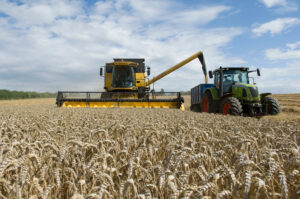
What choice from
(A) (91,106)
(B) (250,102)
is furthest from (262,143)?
(A) (91,106)

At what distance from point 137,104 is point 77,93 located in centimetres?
344

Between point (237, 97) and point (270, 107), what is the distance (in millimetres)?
1303

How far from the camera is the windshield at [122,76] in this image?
1486cm

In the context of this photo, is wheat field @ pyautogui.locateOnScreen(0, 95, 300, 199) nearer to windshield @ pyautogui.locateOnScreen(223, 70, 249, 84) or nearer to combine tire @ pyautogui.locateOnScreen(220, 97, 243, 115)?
combine tire @ pyautogui.locateOnScreen(220, 97, 243, 115)

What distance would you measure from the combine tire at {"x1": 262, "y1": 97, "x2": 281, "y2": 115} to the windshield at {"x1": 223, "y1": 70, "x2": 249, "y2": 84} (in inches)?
70.3

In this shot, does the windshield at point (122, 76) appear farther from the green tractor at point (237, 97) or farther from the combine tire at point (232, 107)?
the combine tire at point (232, 107)

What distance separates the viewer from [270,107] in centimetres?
1010

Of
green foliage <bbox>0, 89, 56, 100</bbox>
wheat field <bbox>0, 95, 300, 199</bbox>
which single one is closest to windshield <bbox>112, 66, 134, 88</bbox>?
wheat field <bbox>0, 95, 300, 199</bbox>

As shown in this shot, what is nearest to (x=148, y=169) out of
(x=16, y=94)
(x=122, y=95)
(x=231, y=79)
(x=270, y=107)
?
(x=270, y=107)

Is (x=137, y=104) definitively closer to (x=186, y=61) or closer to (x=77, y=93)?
(x=77, y=93)

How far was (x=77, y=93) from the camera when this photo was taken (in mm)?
14359

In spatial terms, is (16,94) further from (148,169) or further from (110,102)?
(148,169)

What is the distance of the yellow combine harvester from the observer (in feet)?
44.6

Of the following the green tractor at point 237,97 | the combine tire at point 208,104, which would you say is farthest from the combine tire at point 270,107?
the combine tire at point 208,104
